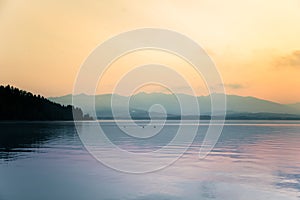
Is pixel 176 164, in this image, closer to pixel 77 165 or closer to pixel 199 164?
pixel 199 164

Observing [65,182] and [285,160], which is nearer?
[65,182]

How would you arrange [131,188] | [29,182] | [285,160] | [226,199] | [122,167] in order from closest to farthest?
[226,199]
[131,188]
[29,182]
[122,167]
[285,160]

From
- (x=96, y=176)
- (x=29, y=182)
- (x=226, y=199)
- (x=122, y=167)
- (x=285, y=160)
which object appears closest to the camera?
(x=226, y=199)

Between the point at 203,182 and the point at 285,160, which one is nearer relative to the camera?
the point at 203,182

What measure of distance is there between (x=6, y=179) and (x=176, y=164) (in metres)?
16.5

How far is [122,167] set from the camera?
114 ft

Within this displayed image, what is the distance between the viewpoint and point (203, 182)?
1054 inches

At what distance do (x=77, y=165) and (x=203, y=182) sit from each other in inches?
561

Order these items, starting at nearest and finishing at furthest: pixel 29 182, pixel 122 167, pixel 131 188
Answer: pixel 131 188 < pixel 29 182 < pixel 122 167

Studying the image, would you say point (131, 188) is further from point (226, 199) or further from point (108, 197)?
point (226, 199)

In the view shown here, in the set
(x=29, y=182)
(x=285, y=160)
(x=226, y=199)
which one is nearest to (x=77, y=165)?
(x=29, y=182)

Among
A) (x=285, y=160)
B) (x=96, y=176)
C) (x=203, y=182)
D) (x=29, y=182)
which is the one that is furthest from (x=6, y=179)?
(x=285, y=160)

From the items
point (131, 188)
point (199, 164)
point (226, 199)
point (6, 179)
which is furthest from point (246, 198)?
point (6, 179)

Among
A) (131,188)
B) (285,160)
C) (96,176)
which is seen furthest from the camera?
(285,160)
